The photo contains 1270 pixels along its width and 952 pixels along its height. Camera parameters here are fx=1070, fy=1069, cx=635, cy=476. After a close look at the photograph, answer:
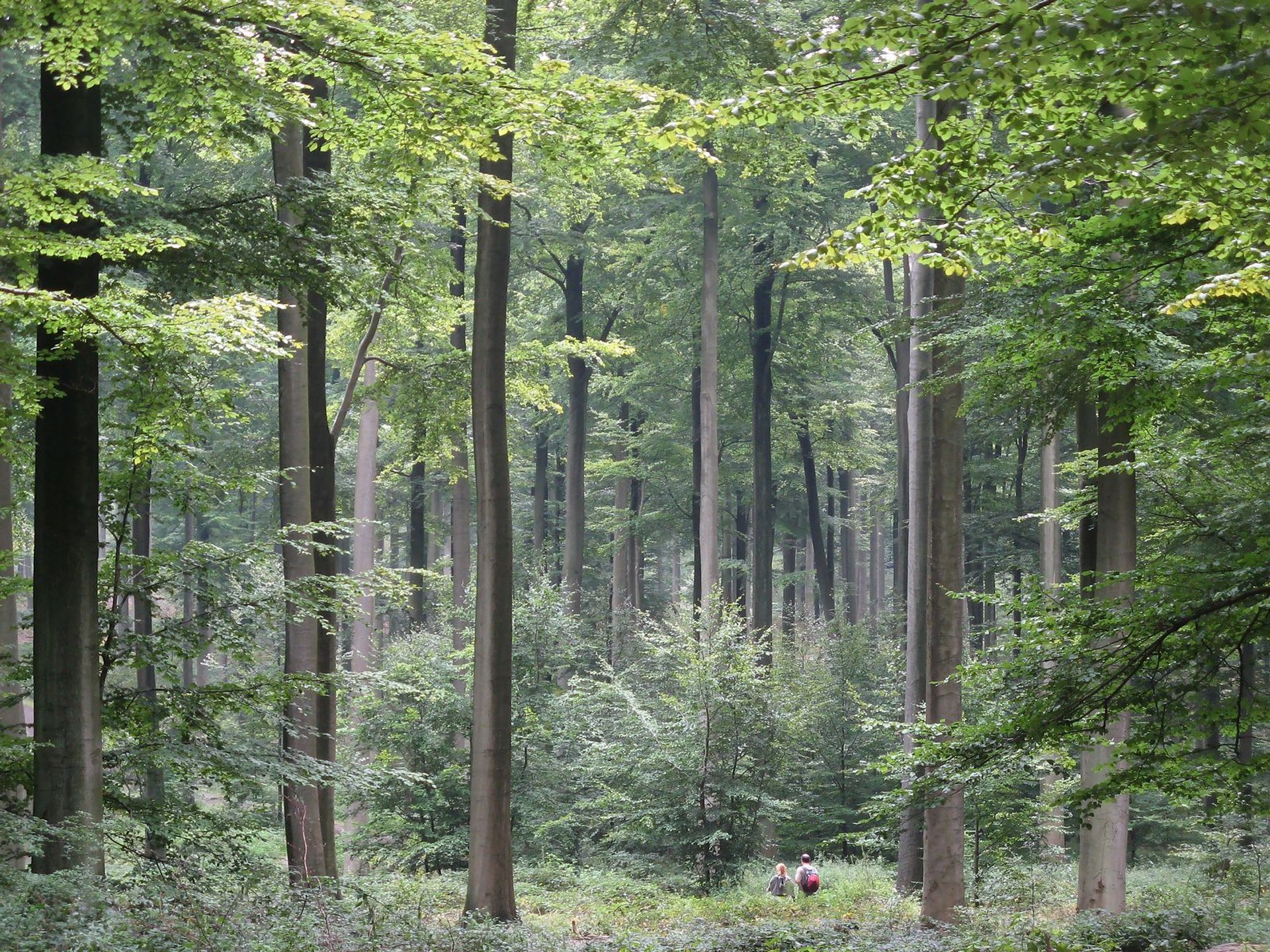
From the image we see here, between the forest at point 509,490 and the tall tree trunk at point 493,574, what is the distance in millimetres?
48

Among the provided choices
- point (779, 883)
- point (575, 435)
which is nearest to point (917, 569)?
point (779, 883)

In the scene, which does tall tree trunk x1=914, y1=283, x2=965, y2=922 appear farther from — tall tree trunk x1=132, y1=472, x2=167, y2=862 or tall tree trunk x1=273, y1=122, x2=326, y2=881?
tall tree trunk x1=132, y1=472, x2=167, y2=862

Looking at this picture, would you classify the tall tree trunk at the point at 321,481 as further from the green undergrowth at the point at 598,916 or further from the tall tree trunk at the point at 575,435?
the tall tree trunk at the point at 575,435

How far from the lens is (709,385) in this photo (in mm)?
23656

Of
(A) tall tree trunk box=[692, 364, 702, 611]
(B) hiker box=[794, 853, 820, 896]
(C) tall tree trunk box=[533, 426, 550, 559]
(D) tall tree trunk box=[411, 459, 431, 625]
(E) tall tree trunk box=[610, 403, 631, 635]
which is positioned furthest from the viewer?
(C) tall tree trunk box=[533, 426, 550, 559]

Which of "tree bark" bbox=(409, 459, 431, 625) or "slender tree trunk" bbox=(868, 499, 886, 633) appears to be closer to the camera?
"tree bark" bbox=(409, 459, 431, 625)

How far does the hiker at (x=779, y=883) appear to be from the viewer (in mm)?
14906

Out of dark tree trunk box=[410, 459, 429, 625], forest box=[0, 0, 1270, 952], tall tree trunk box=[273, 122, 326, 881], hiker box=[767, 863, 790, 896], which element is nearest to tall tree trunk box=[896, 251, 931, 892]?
forest box=[0, 0, 1270, 952]

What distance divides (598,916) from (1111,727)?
6.85 metres

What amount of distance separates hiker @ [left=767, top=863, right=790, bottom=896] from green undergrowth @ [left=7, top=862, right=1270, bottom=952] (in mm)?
215

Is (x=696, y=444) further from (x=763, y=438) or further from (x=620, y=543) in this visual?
(x=620, y=543)

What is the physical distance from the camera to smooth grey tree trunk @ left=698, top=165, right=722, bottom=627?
74.5 ft

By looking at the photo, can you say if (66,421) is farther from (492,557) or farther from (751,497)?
(751,497)

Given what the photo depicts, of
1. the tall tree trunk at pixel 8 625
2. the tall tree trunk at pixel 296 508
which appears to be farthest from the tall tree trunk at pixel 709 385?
the tall tree trunk at pixel 8 625
